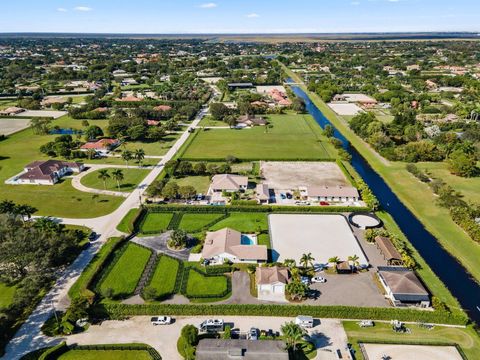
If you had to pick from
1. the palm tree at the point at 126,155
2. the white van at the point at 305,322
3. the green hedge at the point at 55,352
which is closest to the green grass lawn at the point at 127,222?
the palm tree at the point at 126,155

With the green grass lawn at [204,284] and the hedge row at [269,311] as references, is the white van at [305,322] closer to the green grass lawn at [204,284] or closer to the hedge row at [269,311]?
the hedge row at [269,311]

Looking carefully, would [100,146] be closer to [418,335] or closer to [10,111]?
[10,111]

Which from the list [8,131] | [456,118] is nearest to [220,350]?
[8,131]

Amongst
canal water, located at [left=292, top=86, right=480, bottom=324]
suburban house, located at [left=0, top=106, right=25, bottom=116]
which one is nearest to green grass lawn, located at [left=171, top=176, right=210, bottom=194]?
canal water, located at [left=292, top=86, right=480, bottom=324]

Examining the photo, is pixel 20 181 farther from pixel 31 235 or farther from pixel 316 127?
pixel 316 127

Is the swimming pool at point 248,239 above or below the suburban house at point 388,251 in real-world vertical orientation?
below

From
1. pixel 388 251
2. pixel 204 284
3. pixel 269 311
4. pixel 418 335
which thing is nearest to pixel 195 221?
pixel 204 284
